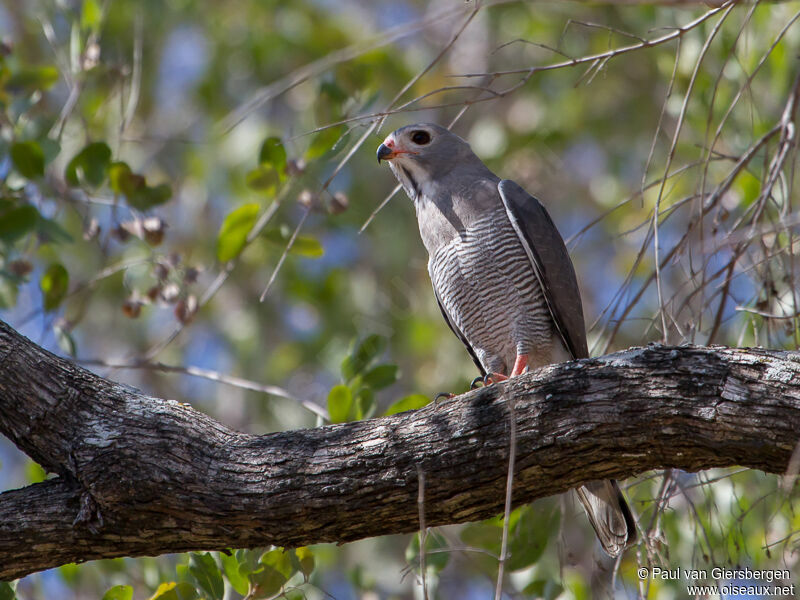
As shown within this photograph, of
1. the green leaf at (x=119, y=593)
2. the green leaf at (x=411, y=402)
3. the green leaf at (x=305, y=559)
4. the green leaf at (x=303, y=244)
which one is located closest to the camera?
the green leaf at (x=119, y=593)

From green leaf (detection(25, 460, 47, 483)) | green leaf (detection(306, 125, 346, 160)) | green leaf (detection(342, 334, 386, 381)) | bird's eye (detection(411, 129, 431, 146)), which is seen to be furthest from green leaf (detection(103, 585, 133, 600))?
bird's eye (detection(411, 129, 431, 146))

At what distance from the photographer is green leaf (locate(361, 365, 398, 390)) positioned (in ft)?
14.5

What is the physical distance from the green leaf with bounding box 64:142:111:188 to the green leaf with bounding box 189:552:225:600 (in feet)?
6.88

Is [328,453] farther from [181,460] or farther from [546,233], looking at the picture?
[546,233]

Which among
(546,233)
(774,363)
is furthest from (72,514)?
(546,233)

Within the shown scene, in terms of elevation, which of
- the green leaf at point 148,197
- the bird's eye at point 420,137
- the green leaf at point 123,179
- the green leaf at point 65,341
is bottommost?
the green leaf at point 65,341

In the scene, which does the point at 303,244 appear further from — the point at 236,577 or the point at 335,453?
the point at 335,453

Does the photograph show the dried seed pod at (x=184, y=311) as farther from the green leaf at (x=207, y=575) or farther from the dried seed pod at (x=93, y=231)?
the green leaf at (x=207, y=575)

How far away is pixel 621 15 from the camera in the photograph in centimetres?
1059

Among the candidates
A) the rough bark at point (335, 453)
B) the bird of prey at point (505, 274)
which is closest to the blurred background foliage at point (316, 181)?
the bird of prey at point (505, 274)

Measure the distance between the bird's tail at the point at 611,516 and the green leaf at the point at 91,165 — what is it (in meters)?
2.81

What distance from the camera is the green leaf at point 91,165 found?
4.66 meters

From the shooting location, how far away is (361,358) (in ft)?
14.5

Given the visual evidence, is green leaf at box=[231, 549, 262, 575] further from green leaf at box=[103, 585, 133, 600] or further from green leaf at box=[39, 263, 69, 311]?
green leaf at box=[39, 263, 69, 311]
